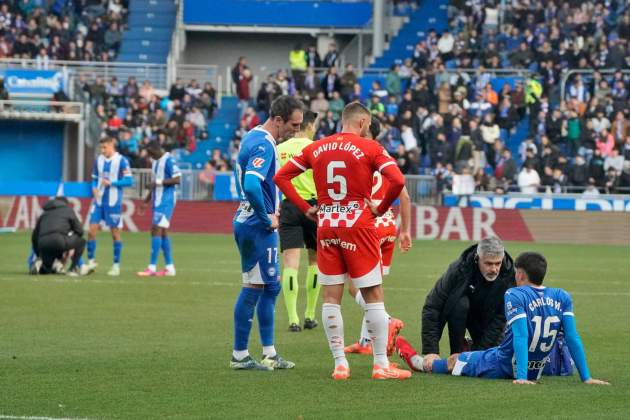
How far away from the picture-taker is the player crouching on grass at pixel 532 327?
9.42m

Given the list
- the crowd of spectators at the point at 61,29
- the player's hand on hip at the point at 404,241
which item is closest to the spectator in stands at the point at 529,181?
→ the crowd of spectators at the point at 61,29

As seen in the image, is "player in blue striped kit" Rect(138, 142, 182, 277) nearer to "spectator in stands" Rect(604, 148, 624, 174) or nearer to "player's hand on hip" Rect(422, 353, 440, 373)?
"player's hand on hip" Rect(422, 353, 440, 373)

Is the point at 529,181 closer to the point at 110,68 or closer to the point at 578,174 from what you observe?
the point at 578,174

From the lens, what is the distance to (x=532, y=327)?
958 cm

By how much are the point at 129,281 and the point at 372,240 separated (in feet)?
32.4

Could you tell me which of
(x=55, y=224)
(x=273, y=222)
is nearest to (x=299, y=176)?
(x=273, y=222)

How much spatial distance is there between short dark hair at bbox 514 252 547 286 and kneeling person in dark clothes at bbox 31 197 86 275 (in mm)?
11234

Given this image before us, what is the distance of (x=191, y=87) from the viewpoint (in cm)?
4078

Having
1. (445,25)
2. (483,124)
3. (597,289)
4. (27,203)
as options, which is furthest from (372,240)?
(445,25)

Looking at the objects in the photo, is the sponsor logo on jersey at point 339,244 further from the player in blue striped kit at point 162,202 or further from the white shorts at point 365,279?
the player in blue striped kit at point 162,202

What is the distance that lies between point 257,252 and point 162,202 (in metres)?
10.2

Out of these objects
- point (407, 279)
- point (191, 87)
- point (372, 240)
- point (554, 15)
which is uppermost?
point (554, 15)

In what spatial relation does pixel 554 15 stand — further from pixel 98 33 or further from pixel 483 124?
pixel 98 33

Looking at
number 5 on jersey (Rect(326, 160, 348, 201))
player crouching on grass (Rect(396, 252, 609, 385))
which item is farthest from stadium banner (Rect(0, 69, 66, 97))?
player crouching on grass (Rect(396, 252, 609, 385))
